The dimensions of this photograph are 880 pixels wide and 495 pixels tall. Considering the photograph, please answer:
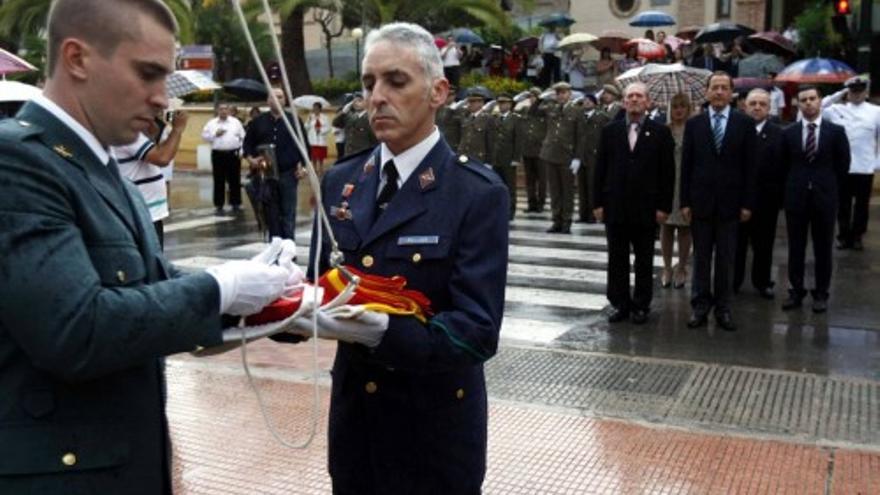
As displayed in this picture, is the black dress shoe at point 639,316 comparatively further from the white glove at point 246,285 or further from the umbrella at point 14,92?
the white glove at point 246,285

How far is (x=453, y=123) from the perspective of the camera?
16094 mm

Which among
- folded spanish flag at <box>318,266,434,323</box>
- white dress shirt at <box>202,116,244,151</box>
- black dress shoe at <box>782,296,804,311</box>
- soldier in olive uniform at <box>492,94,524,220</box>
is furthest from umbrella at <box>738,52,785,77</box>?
folded spanish flag at <box>318,266,434,323</box>

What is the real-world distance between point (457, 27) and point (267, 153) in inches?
847

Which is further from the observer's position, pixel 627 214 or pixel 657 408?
pixel 627 214

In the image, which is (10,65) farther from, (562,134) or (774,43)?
(774,43)

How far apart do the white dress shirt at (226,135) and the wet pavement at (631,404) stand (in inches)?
353

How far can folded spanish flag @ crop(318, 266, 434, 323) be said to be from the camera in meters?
2.46

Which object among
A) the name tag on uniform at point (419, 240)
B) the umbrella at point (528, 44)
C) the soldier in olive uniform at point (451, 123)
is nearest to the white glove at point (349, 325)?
the name tag on uniform at point (419, 240)

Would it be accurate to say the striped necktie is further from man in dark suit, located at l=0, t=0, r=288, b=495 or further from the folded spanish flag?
man in dark suit, located at l=0, t=0, r=288, b=495

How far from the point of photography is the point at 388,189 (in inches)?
112

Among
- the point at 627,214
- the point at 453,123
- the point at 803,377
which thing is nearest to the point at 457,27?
the point at 453,123

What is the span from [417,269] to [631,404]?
12.1ft

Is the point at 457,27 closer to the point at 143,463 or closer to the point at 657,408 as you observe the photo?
the point at 657,408

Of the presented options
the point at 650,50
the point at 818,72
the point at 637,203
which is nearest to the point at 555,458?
the point at 637,203
